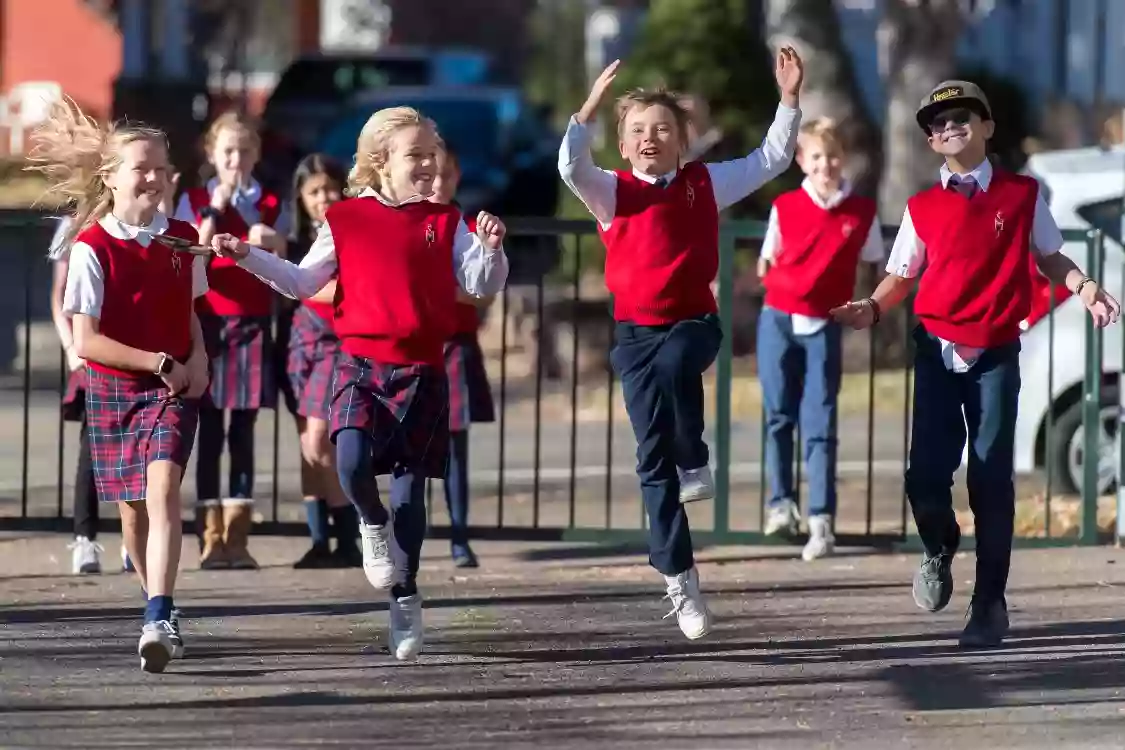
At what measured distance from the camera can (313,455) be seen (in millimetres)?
9180

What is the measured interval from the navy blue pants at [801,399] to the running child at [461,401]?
1.16 meters

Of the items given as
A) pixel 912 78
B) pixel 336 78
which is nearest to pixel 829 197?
pixel 912 78

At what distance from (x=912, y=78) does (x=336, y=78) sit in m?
14.1

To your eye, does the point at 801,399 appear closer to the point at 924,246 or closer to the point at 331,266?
the point at 924,246

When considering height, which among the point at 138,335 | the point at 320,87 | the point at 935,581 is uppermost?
the point at 320,87

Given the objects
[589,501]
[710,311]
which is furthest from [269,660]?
[589,501]

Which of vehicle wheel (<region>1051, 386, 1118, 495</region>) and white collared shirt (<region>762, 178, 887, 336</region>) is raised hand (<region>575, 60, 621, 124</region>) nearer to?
white collared shirt (<region>762, 178, 887, 336</region>)

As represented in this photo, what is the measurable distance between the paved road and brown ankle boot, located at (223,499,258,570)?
0.42 ft

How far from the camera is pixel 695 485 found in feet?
25.2

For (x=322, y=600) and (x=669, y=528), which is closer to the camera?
(x=669, y=528)

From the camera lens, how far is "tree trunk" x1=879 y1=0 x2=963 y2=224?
17688 millimetres

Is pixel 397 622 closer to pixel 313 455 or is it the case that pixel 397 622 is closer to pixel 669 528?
pixel 669 528

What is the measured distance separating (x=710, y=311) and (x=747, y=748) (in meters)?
1.81

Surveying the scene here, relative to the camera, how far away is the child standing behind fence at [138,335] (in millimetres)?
7109
